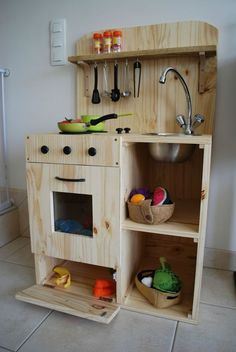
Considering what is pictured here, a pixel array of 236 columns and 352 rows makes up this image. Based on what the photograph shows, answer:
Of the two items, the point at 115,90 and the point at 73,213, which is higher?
the point at 115,90

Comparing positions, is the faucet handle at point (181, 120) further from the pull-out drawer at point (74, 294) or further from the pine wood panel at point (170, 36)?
the pull-out drawer at point (74, 294)

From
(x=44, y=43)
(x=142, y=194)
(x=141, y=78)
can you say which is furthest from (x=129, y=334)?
(x=44, y=43)

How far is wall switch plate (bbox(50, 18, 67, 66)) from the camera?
59.8 inches

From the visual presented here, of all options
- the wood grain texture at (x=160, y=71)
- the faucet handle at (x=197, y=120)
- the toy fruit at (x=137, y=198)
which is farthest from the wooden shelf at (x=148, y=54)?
the toy fruit at (x=137, y=198)

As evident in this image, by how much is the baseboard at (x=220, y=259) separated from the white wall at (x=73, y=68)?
3 cm

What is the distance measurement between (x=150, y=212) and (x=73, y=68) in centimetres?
99

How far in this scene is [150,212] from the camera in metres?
1.04

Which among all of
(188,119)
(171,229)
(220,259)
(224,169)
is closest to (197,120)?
(188,119)

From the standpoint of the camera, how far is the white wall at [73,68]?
1284mm

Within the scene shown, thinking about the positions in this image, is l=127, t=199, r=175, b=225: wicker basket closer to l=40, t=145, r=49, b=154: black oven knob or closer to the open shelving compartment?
the open shelving compartment

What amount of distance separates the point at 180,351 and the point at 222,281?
0.54 m

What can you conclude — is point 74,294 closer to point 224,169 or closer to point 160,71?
point 224,169

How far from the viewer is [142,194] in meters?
1.14

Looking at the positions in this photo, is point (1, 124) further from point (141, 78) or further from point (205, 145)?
point (205, 145)
